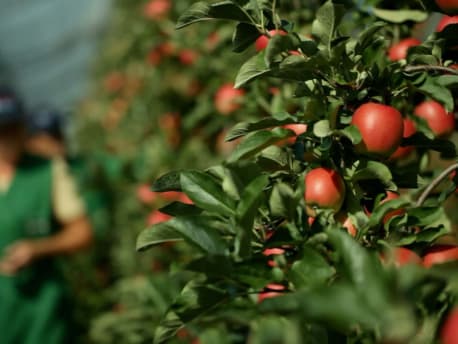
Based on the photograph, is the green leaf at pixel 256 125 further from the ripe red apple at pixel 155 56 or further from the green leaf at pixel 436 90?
the ripe red apple at pixel 155 56

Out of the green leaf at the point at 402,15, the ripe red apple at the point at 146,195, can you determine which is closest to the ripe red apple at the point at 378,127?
the green leaf at the point at 402,15

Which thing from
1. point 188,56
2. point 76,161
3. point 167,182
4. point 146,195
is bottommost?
point 76,161

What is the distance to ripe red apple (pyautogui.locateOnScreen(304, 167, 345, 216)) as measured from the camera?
66 cm

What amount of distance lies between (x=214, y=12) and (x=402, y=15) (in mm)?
317

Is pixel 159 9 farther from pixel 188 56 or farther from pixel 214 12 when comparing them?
pixel 214 12

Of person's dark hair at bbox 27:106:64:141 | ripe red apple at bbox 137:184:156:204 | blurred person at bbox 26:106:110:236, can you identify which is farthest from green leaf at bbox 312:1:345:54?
person's dark hair at bbox 27:106:64:141

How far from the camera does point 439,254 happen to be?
64 centimetres

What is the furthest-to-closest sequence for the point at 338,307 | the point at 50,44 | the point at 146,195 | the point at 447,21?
the point at 50,44 < the point at 146,195 < the point at 447,21 < the point at 338,307

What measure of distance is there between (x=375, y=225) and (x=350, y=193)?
2.5 inches

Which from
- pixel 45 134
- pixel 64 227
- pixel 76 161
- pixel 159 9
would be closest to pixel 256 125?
pixel 159 9

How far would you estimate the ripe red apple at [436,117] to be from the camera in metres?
0.85

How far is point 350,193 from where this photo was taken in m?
0.71

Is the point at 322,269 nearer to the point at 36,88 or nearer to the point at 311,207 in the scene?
the point at 311,207

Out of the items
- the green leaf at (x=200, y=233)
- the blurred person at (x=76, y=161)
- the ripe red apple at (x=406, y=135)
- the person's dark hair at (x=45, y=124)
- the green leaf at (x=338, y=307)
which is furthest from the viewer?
the person's dark hair at (x=45, y=124)
